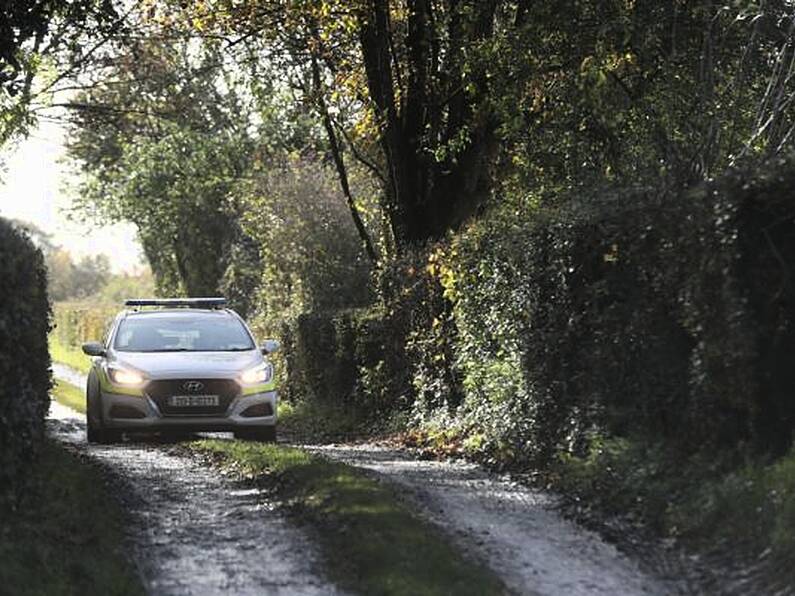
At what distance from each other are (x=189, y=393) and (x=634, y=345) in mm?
7038

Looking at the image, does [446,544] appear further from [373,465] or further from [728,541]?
→ [373,465]

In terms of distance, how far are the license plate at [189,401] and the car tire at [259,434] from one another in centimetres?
67

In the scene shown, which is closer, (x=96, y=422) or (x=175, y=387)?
(x=175, y=387)

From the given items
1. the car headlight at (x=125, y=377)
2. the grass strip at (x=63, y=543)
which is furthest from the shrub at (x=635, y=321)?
the grass strip at (x=63, y=543)

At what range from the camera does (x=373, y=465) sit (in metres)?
14.2

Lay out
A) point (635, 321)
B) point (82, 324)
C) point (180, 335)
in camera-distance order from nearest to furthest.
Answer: point (635, 321), point (180, 335), point (82, 324)

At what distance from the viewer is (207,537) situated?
33.2 feet

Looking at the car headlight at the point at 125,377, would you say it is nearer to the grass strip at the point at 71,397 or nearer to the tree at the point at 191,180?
the grass strip at the point at 71,397

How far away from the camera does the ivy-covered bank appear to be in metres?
9.94

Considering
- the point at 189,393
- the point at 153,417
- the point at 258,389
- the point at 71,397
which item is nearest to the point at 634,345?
the point at 258,389

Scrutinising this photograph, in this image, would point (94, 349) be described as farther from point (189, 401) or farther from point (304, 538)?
point (304, 538)

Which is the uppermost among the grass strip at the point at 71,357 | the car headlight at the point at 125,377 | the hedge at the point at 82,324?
the hedge at the point at 82,324

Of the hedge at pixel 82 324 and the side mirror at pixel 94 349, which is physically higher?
the hedge at pixel 82 324

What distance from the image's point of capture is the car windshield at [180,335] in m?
18.0
